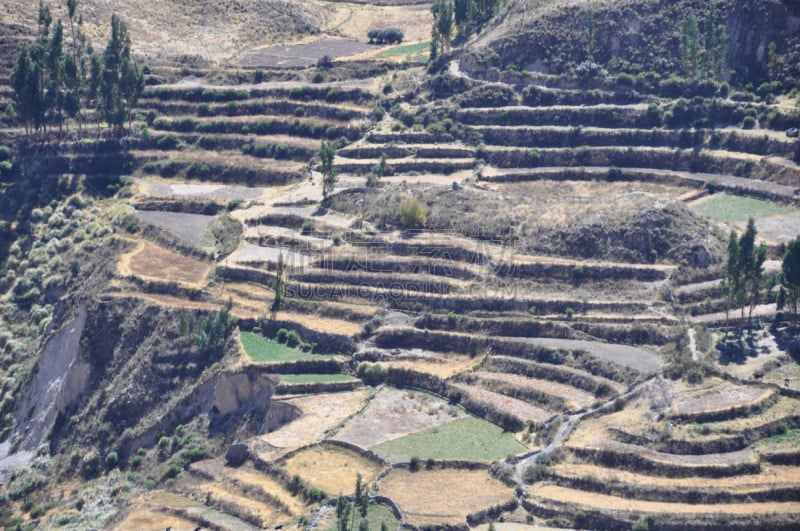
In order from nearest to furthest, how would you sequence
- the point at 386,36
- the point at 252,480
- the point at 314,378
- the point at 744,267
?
1. the point at 252,480
2. the point at 744,267
3. the point at 314,378
4. the point at 386,36

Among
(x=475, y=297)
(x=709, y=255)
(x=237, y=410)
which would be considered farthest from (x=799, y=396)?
(x=237, y=410)

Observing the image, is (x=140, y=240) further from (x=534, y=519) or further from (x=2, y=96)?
(x=534, y=519)

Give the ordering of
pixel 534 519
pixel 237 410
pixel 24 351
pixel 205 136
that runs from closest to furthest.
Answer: pixel 534 519 < pixel 237 410 < pixel 24 351 < pixel 205 136

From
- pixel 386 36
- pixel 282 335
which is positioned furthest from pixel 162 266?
pixel 386 36

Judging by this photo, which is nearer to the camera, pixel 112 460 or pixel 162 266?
pixel 112 460

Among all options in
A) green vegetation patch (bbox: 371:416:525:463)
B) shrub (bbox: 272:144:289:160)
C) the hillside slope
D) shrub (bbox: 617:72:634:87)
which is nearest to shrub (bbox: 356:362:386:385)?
green vegetation patch (bbox: 371:416:525:463)

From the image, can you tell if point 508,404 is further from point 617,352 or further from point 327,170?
point 327,170
